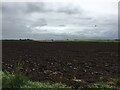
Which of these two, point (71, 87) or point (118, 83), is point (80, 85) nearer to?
point (71, 87)

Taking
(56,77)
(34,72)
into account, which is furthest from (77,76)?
(34,72)

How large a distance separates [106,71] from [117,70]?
0.86 metres

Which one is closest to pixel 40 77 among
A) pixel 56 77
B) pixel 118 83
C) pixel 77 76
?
pixel 56 77

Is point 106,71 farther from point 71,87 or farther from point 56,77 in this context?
point 71,87

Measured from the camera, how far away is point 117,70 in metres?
18.0

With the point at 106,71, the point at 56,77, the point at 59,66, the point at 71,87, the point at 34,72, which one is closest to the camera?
the point at 71,87

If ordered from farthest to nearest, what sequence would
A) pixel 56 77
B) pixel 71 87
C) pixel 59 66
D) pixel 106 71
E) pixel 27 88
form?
pixel 59 66, pixel 106 71, pixel 56 77, pixel 71 87, pixel 27 88

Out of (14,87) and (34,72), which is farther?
(34,72)

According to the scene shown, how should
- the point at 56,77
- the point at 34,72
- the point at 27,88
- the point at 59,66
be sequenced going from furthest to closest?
the point at 59,66 < the point at 34,72 < the point at 56,77 < the point at 27,88

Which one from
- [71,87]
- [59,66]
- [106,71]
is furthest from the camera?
[59,66]

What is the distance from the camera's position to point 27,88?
11.5 meters

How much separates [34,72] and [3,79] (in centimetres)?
401

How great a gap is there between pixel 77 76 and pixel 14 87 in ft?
14.9

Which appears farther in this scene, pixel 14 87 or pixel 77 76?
pixel 77 76
